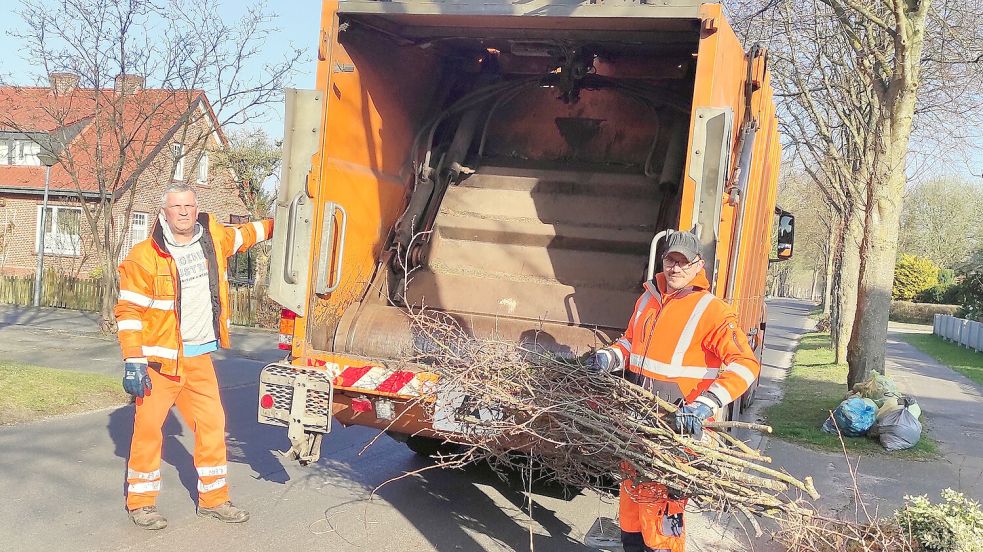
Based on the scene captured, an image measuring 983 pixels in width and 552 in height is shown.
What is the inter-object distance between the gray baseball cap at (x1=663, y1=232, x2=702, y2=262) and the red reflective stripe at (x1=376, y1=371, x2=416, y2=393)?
1.36m

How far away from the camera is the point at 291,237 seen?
4184 mm

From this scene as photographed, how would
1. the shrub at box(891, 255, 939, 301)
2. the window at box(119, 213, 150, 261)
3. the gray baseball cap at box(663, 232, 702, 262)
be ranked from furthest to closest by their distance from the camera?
the shrub at box(891, 255, 939, 301), the window at box(119, 213, 150, 261), the gray baseball cap at box(663, 232, 702, 262)

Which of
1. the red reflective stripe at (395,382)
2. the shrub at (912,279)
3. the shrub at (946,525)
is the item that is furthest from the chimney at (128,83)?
the shrub at (912,279)

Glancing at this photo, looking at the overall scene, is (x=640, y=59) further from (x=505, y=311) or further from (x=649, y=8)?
(x=505, y=311)

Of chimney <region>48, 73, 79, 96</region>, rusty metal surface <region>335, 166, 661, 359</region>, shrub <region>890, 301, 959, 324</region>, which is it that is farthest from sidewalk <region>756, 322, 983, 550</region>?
shrub <region>890, 301, 959, 324</region>

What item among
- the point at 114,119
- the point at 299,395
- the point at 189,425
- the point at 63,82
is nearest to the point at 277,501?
the point at 189,425

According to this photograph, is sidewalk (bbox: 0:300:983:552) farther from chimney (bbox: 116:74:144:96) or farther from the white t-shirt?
chimney (bbox: 116:74:144:96)

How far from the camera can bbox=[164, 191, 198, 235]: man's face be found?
Answer: 4.22 metres

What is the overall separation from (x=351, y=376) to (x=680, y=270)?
172 cm

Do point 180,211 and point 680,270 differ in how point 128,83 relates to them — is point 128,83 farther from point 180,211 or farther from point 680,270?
point 680,270

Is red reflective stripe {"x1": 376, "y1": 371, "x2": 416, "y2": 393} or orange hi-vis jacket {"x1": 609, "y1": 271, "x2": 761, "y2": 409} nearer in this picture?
orange hi-vis jacket {"x1": 609, "y1": 271, "x2": 761, "y2": 409}

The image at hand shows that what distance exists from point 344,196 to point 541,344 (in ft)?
4.11

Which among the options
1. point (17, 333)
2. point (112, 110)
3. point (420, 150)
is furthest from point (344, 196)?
point (17, 333)

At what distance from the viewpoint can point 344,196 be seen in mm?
4512
